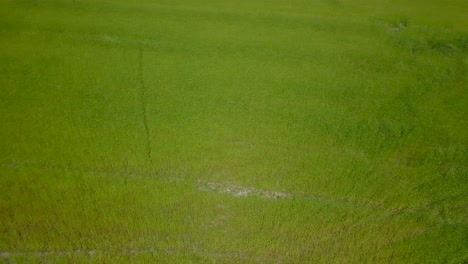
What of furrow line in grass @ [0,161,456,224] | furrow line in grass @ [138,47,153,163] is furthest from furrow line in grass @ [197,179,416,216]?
furrow line in grass @ [138,47,153,163]

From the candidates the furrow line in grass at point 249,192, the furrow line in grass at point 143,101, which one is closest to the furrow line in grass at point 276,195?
the furrow line in grass at point 249,192

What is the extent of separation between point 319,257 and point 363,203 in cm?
182

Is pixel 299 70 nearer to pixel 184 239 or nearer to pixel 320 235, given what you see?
pixel 320 235

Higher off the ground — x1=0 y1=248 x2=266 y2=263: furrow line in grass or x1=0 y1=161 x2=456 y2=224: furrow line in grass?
x1=0 y1=161 x2=456 y2=224: furrow line in grass

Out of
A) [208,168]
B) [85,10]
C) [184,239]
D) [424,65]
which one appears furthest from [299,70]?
[85,10]

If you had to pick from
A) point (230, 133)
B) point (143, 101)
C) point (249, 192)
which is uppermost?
point (143, 101)

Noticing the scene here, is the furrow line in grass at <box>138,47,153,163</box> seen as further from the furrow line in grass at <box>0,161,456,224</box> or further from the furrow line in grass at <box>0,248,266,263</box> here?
the furrow line in grass at <box>0,248,266,263</box>

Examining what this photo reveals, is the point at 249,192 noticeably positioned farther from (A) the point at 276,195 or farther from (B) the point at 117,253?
(B) the point at 117,253

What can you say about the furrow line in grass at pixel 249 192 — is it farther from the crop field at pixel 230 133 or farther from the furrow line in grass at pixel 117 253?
the furrow line in grass at pixel 117 253

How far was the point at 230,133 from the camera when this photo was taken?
1111 cm

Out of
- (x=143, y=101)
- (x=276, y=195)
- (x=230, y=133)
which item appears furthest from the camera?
(x=143, y=101)

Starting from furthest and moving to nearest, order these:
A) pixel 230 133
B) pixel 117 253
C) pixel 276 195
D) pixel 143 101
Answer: pixel 143 101 → pixel 230 133 → pixel 276 195 → pixel 117 253

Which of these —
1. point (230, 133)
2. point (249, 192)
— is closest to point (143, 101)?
point (230, 133)

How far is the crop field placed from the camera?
8859mm
